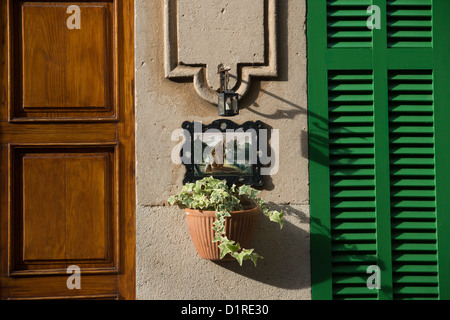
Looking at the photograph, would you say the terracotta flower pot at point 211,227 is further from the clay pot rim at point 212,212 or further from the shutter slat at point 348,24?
the shutter slat at point 348,24

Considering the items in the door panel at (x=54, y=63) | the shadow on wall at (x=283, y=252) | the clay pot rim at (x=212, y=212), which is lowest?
the shadow on wall at (x=283, y=252)

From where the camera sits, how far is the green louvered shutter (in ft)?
10.4

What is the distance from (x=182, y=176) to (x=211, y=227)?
0.49 meters

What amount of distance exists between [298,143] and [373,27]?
1.00 meters

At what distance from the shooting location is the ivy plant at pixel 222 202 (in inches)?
110

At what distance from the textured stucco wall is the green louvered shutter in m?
0.11

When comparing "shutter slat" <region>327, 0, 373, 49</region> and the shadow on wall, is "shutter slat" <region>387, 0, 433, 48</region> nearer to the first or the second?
"shutter slat" <region>327, 0, 373, 49</region>

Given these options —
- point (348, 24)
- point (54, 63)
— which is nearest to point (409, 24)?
point (348, 24)

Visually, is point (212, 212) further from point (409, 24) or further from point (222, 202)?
point (409, 24)

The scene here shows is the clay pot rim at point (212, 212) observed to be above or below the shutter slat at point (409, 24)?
below

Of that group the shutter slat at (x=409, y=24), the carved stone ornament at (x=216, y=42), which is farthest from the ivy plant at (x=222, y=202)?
the shutter slat at (x=409, y=24)

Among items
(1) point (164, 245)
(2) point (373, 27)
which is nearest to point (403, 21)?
(2) point (373, 27)

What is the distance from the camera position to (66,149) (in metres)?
3.21

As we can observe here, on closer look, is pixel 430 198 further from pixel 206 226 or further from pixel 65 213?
pixel 65 213
